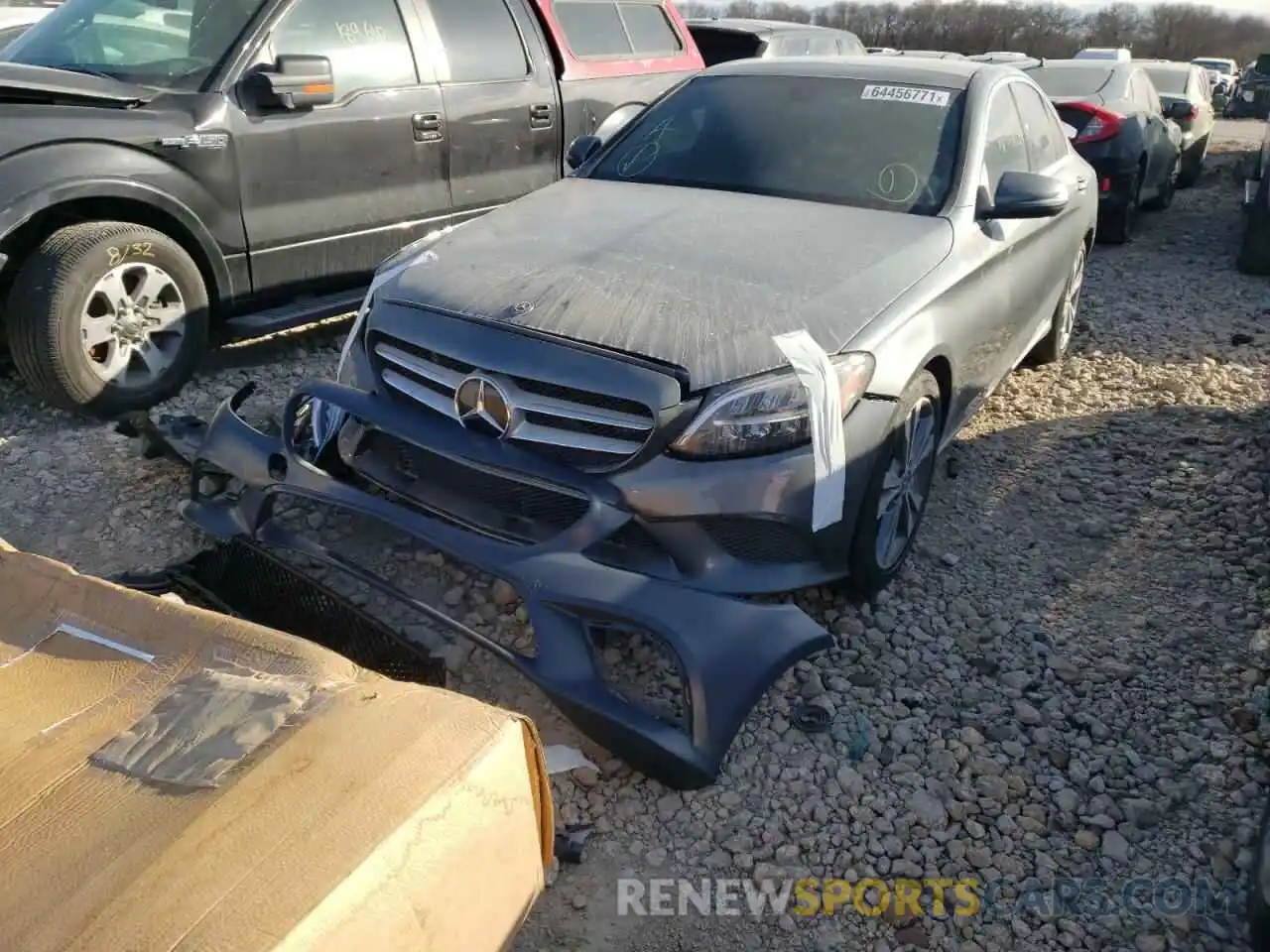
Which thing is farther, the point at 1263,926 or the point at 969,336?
the point at 969,336

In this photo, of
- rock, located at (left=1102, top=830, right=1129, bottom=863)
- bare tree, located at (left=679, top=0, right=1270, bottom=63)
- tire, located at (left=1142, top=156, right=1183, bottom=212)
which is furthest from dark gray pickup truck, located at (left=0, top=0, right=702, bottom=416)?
bare tree, located at (left=679, top=0, right=1270, bottom=63)

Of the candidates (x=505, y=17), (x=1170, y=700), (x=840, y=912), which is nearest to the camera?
(x=840, y=912)

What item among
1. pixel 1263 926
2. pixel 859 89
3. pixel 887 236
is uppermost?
pixel 859 89

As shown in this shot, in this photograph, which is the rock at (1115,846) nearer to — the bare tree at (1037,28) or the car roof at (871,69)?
the car roof at (871,69)

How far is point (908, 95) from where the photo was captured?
4043mm

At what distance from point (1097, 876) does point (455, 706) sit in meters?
1.72

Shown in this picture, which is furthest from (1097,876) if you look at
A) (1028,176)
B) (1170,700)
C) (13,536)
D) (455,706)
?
(13,536)

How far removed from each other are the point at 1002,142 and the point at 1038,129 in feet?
2.62

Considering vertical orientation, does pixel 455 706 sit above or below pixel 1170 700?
above

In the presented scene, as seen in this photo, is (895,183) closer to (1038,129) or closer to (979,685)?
(1038,129)

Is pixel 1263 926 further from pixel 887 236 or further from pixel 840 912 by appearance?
pixel 887 236

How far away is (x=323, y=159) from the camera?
4.79 m

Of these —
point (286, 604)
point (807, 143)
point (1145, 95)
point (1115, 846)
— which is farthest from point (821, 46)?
point (1115, 846)

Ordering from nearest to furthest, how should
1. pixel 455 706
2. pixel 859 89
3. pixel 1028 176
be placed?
pixel 455 706, pixel 1028 176, pixel 859 89
